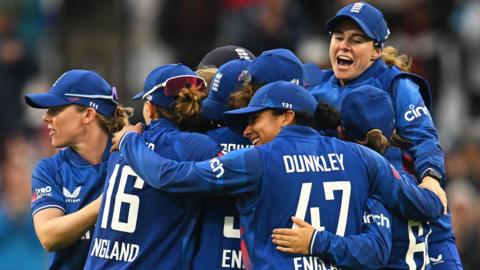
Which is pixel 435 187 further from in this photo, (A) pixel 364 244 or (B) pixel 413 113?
(A) pixel 364 244

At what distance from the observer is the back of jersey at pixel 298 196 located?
22.5ft

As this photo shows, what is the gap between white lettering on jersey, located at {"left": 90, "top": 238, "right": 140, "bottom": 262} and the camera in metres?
7.26

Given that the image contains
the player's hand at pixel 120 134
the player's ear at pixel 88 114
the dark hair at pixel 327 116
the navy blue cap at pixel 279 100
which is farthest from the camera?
the player's ear at pixel 88 114

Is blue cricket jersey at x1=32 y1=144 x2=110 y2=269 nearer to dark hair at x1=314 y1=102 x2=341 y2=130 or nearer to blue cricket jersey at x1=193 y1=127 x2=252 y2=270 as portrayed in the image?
blue cricket jersey at x1=193 y1=127 x2=252 y2=270

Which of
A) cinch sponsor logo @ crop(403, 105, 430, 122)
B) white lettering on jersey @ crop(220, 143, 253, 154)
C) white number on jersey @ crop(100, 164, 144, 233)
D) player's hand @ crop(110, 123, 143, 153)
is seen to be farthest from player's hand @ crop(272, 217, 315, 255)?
cinch sponsor logo @ crop(403, 105, 430, 122)

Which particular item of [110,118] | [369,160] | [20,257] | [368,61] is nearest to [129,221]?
[110,118]

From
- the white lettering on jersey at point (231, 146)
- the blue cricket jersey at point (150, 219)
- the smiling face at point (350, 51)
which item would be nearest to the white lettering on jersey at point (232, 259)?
the blue cricket jersey at point (150, 219)

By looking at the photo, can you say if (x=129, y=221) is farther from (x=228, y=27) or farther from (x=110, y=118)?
(x=228, y=27)

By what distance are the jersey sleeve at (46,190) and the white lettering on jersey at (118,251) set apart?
20.2 inches

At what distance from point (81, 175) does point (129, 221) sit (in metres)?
0.67

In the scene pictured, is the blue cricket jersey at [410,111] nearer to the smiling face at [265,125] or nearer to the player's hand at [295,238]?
the smiling face at [265,125]

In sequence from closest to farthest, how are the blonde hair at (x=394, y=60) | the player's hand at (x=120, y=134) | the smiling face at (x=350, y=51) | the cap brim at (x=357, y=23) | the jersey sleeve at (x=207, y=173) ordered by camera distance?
the jersey sleeve at (x=207, y=173) < the player's hand at (x=120, y=134) < the cap brim at (x=357, y=23) < the smiling face at (x=350, y=51) < the blonde hair at (x=394, y=60)

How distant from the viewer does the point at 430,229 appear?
7664 mm

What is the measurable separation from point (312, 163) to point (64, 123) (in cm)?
169
